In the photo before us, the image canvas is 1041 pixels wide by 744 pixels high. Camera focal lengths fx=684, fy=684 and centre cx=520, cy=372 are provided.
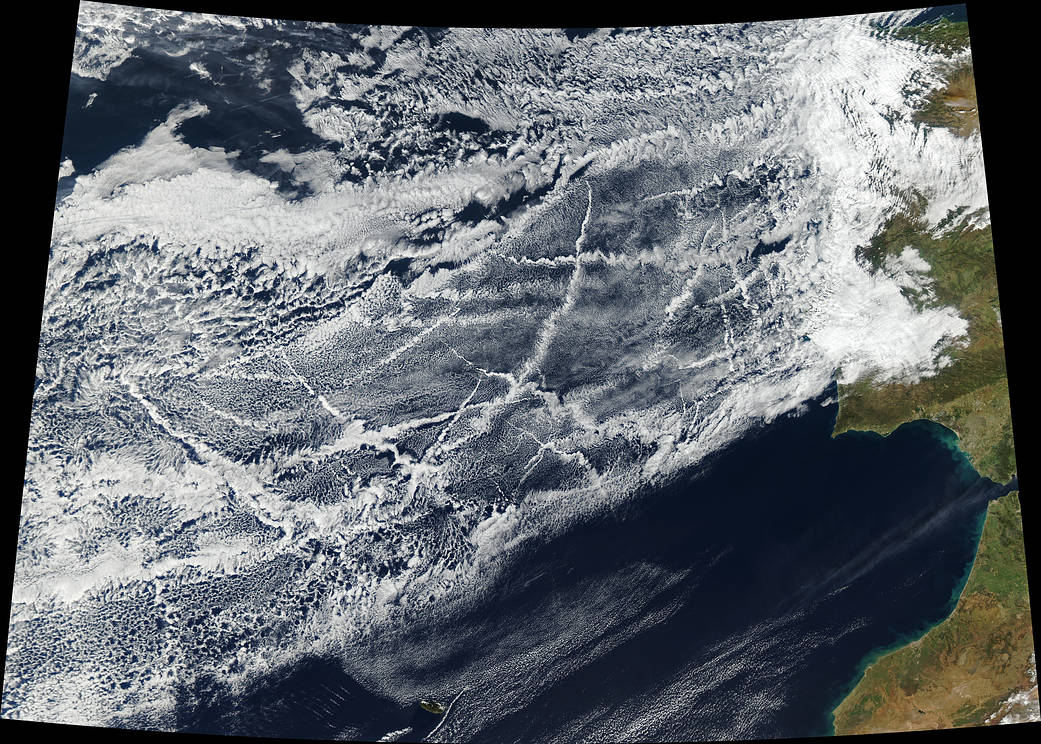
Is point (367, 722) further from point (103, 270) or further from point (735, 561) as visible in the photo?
point (103, 270)

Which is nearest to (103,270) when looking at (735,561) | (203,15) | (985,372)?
Result: (203,15)

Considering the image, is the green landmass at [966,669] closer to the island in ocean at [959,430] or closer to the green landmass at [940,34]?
the island in ocean at [959,430]

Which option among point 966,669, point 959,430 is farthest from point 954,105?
point 966,669

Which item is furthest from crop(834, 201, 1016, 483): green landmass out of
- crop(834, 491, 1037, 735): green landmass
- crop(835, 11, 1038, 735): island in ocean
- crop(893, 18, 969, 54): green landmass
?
crop(893, 18, 969, 54): green landmass

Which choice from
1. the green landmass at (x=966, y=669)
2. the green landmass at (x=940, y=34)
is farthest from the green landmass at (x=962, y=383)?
the green landmass at (x=940, y=34)

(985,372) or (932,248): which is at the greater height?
(932,248)
